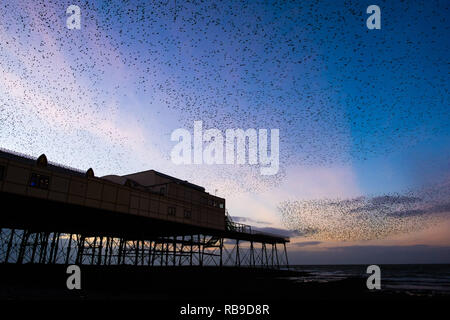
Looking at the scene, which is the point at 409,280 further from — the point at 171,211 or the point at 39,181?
the point at 39,181

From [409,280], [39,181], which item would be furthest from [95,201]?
[409,280]

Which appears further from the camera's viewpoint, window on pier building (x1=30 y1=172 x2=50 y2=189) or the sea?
the sea

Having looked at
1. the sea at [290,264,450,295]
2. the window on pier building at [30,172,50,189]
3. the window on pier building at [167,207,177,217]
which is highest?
the window on pier building at [30,172,50,189]

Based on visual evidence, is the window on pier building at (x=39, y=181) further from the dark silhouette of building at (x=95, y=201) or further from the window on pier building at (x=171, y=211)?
the window on pier building at (x=171, y=211)

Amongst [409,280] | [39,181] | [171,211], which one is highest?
[39,181]

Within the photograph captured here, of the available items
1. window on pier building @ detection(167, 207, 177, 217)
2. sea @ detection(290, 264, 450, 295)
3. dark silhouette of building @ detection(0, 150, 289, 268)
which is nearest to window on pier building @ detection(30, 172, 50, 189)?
dark silhouette of building @ detection(0, 150, 289, 268)

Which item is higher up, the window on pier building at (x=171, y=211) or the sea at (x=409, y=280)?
the window on pier building at (x=171, y=211)

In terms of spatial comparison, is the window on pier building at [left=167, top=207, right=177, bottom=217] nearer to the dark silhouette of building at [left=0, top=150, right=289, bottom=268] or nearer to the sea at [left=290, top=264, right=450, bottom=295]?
the dark silhouette of building at [left=0, top=150, right=289, bottom=268]

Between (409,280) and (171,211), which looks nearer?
(171,211)

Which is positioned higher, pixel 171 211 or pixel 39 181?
pixel 39 181

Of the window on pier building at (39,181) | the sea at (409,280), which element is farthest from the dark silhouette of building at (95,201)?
the sea at (409,280)
